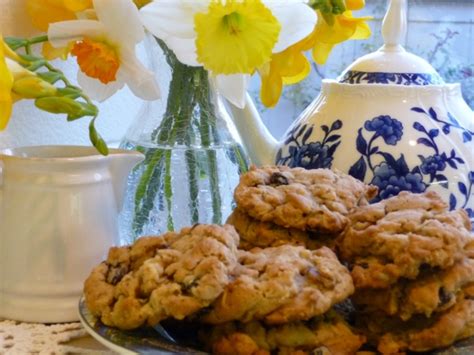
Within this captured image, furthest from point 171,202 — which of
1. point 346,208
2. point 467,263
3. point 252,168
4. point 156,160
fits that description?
point 467,263

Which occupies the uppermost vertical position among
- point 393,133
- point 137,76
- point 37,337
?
point 137,76

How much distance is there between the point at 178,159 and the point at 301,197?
0.24m

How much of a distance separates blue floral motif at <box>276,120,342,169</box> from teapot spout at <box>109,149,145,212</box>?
8.2 inches

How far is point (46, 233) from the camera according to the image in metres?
0.74

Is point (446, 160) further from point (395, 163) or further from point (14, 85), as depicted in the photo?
point (14, 85)

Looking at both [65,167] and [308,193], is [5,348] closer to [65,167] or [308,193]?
[65,167]

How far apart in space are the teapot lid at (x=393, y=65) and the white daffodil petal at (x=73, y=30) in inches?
14.8

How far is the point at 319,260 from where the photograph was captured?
0.60 metres

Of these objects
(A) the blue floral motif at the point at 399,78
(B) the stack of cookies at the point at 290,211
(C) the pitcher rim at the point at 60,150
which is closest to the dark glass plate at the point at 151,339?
(B) the stack of cookies at the point at 290,211

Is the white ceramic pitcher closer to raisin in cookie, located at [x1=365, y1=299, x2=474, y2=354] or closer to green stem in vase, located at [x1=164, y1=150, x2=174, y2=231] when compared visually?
green stem in vase, located at [x1=164, y1=150, x2=174, y2=231]

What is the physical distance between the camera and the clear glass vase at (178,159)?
88cm

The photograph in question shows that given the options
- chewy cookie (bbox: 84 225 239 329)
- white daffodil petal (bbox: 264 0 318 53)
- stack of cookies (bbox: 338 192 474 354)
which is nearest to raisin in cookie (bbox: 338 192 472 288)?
stack of cookies (bbox: 338 192 474 354)

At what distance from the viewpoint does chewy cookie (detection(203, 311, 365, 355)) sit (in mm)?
563

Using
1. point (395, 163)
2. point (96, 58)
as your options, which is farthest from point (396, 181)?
point (96, 58)
